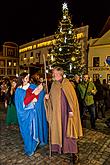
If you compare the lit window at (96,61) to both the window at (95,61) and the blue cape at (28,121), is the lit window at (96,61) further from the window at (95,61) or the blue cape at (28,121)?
the blue cape at (28,121)

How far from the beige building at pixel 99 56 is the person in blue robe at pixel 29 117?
31.6m

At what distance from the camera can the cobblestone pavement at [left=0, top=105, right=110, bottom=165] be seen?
588 centimetres

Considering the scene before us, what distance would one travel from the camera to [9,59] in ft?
205

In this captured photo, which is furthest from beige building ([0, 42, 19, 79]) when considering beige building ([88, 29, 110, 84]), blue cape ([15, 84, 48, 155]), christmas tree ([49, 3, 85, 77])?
blue cape ([15, 84, 48, 155])

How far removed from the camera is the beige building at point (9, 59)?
61.4 m

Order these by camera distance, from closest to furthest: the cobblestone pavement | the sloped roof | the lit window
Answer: the cobblestone pavement < the sloped roof < the lit window

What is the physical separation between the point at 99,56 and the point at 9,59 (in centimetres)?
2853

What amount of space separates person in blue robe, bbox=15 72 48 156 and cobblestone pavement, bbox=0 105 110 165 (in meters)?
0.26

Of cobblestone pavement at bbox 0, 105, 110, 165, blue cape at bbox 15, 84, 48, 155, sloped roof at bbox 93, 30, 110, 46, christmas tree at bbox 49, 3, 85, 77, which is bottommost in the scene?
cobblestone pavement at bbox 0, 105, 110, 165

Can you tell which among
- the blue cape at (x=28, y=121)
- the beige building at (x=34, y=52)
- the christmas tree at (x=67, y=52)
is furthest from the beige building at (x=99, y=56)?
the blue cape at (x=28, y=121)

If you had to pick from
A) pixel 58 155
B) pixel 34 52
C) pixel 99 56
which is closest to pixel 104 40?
pixel 99 56

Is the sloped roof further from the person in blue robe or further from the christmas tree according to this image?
the person in blue robe

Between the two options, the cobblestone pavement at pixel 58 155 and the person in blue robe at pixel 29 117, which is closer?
the cobblestone pavement at pixel 58 155

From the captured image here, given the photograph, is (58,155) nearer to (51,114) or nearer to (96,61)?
(51,114)
